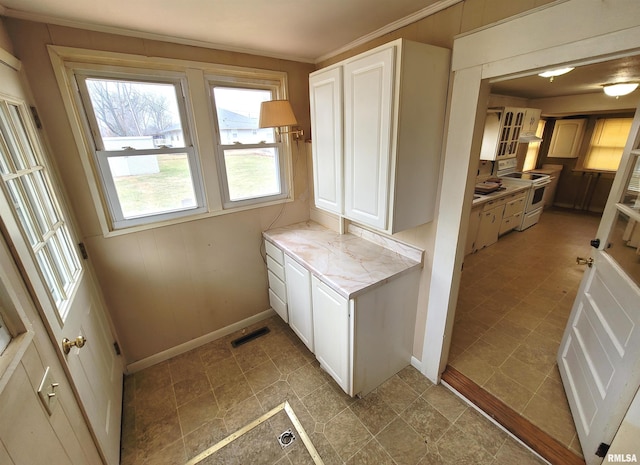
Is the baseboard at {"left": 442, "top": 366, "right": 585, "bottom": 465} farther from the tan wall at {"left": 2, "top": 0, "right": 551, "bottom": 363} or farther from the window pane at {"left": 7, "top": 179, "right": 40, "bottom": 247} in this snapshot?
the window pane at {"left": 7, "top": 179, "right": 40, "bottom": 247}

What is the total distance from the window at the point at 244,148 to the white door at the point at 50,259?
A: 1.04 metres

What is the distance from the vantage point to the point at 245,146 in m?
2.24

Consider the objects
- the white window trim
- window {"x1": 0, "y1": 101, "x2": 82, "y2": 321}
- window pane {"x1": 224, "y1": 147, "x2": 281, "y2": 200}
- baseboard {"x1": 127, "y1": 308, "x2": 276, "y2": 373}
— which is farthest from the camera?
window pane {"x1": 224, "y1": 147, "x2": 281, "y2": 200}

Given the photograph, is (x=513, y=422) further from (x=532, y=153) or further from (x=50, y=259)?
(x=532, y=153)

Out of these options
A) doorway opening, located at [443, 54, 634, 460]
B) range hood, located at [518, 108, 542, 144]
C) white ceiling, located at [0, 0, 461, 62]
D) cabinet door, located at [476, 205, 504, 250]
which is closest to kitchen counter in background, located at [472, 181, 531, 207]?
cabinet door, located at [476, 205, 504, 250]

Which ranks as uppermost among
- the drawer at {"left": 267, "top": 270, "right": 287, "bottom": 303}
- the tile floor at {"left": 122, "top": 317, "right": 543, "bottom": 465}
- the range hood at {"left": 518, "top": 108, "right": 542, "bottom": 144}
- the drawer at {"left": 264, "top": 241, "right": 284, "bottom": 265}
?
the range hood at {"left": 518, "top": 108, "right": 542, "bottom": 144}

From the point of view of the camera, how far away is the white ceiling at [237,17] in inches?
52.5

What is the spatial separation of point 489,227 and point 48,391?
4.60 metres

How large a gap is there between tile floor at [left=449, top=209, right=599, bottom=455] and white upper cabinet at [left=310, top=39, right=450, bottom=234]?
4.38 feet

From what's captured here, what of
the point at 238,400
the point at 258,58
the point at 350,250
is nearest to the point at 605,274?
the point at 350,250

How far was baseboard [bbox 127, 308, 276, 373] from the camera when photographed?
215 centimetres

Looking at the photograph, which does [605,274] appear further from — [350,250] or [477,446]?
[350,250]

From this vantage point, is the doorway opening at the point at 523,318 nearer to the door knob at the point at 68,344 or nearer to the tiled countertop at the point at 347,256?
the tiled countertop at the point at 347,256

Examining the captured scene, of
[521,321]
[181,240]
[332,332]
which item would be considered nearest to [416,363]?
[332,332]
